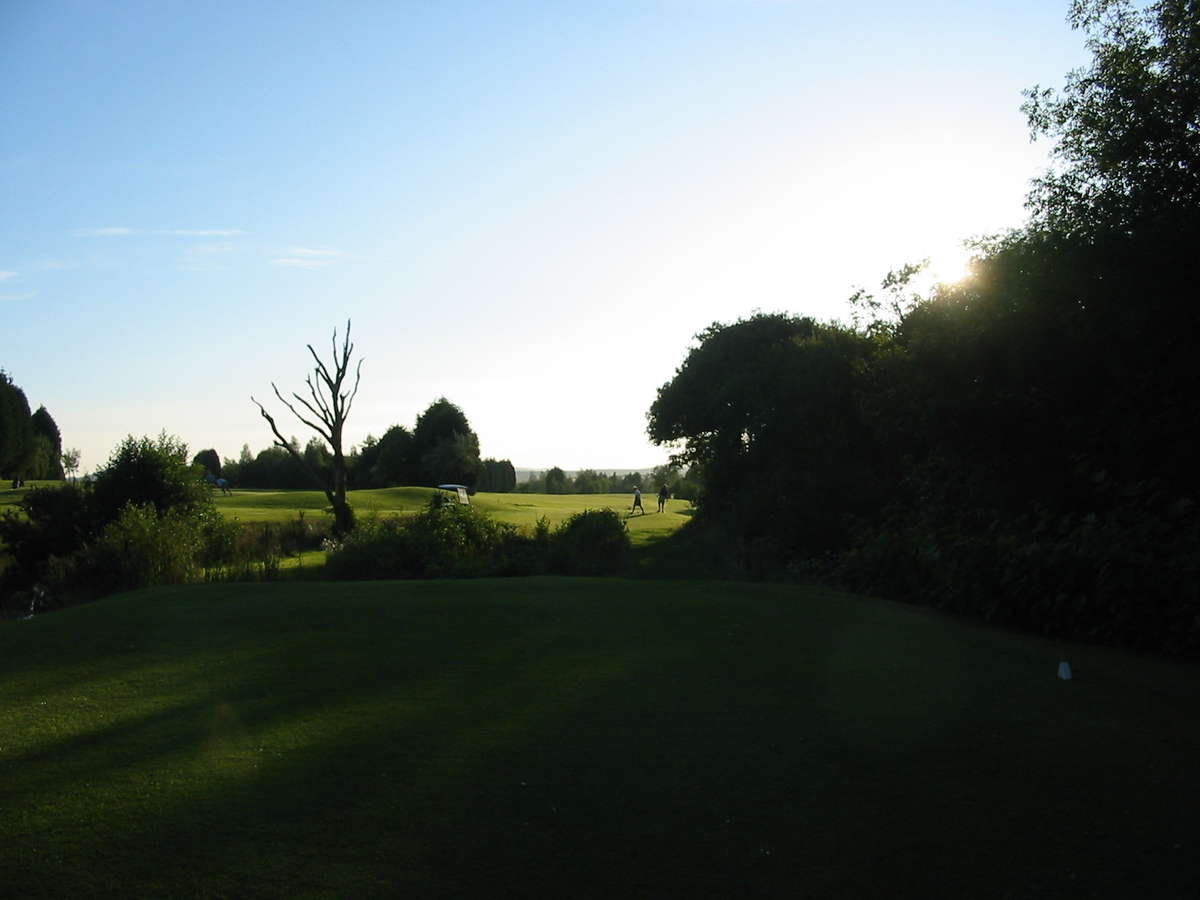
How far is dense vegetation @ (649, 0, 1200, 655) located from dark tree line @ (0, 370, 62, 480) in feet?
166

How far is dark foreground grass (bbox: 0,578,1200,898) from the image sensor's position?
394cm

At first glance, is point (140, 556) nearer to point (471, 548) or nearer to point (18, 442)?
point (471, 548)

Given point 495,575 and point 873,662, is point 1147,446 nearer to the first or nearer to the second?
point 873,662

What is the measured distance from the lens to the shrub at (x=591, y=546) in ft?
Result: 57.3

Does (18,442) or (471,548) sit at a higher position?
(18,442)

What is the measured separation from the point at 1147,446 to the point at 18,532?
20.7 metres

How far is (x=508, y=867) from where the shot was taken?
396 centimetres

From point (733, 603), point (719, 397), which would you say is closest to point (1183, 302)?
point (733, 603)

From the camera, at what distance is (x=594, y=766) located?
505 cm

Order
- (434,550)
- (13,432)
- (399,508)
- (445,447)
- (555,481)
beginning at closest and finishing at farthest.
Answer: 1. (434,550)
2. (399,508)
3. (13,432)
4. (445,447)
5. (555,481)

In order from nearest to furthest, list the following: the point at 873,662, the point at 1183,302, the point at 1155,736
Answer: the point at 1155,736
the point at 873,662
the point at 1183,302

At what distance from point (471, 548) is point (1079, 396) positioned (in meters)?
11.1

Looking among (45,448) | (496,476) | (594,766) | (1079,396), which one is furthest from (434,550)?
(45,448)

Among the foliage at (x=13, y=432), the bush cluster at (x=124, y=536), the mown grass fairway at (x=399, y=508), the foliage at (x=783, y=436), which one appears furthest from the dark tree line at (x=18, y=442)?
the foliage at (x=783, y=436)
